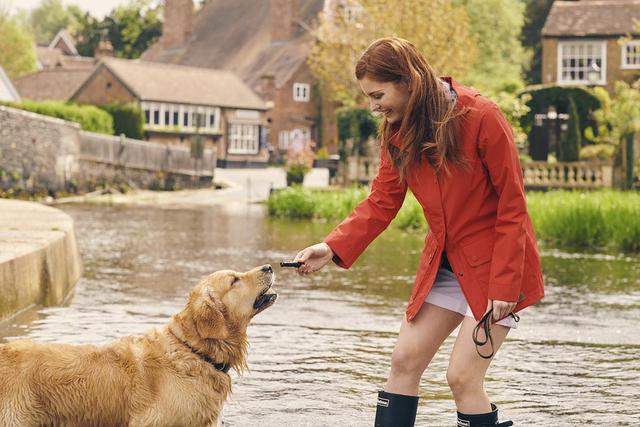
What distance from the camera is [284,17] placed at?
82562 millimetres

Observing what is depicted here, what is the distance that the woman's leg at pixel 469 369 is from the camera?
5328mm

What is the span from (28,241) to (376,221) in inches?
286

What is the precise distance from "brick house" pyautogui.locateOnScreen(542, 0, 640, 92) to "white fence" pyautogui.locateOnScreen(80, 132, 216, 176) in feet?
66.4

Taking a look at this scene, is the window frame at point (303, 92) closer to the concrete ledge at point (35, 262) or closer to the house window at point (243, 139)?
the house window at point (243, 139)

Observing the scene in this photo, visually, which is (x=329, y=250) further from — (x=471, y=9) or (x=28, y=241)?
(x=471, y=9)

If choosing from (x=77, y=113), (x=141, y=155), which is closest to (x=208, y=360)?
(x=141, y=155)

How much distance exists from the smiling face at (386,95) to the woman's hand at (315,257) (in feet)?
2.64

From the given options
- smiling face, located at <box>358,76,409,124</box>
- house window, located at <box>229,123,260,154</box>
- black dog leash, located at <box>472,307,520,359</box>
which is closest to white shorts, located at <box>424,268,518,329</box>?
black dog leash, located at <box>472,307,520,359</box>

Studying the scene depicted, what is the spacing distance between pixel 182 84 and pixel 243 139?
558 centimetres

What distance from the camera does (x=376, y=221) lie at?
5.88 m

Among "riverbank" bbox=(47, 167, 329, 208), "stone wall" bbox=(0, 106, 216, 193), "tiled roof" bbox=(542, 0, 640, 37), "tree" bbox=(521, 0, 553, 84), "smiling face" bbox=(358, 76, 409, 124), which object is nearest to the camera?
"smiling face" bbox=(358, 76, 409, 124)

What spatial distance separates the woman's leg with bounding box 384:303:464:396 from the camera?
217 inches

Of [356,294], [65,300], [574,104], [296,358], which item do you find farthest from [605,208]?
[574,104]

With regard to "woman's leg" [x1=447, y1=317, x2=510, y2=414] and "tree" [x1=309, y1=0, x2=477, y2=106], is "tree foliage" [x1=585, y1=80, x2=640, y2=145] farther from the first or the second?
"woman's leg" [x1=447, y1=317, x2=510, y2=414]
